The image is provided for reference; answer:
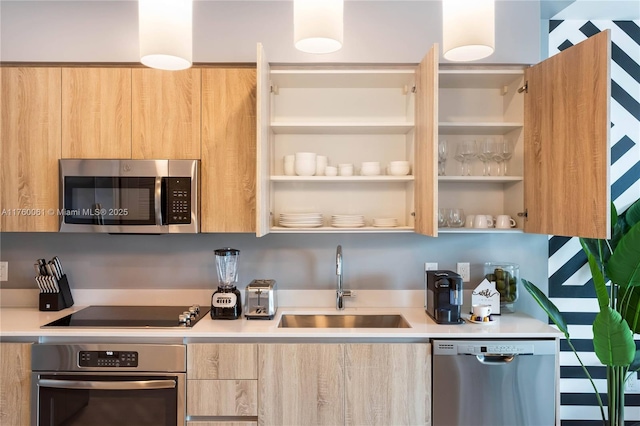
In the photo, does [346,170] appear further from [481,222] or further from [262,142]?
[481,222]

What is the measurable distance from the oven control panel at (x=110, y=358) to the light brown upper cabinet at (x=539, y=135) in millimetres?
1691

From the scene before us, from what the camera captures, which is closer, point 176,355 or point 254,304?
point 176,355

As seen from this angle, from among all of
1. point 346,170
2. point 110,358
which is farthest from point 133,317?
point 346,170

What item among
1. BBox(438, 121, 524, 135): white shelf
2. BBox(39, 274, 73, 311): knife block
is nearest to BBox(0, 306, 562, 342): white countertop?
BBox(39, 274, 73, 311): knife block

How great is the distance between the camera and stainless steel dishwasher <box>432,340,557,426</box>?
6.31 feet

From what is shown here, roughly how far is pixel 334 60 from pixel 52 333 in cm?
203

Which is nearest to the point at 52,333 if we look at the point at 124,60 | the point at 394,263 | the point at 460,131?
the point at 124,60

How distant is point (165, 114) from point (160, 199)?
1.54 feet

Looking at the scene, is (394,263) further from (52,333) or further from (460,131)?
(52,333)

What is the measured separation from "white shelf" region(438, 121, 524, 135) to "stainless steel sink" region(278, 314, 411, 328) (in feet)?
3.74

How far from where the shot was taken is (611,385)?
208 cm

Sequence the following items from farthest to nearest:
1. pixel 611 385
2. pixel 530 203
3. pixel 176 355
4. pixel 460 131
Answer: pixel 460 131, pixel 530 203, pixel 611 385, pixel 176 355

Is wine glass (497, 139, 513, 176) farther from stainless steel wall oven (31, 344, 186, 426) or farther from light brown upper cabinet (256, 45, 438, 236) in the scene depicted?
stainless steel wall oven (31, 344, 186, 426)

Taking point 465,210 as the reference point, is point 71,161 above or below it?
above
